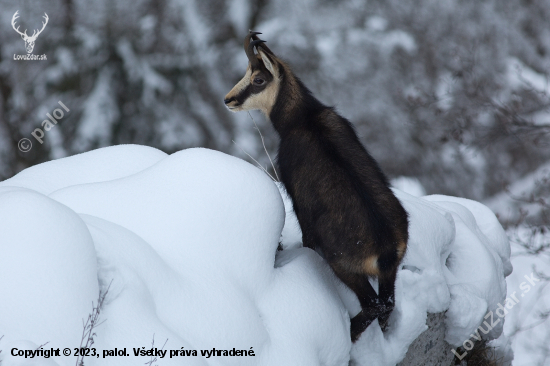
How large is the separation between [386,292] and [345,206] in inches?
22.0

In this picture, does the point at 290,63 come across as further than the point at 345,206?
Yes

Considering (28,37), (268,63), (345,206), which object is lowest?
(28,37)

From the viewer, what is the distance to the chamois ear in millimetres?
3570

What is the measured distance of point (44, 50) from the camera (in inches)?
399

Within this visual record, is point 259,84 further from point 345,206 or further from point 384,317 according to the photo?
point 384,317

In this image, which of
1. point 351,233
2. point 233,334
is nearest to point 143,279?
point 233,334

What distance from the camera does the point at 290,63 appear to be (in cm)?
996

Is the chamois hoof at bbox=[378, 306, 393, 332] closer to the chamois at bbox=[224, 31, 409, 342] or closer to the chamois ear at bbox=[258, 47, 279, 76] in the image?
the chamois at bbox=[224, 31, 409, 342]

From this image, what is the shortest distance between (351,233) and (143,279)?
3.89 feet

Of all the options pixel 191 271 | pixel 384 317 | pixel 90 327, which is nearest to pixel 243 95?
pixel 191 271

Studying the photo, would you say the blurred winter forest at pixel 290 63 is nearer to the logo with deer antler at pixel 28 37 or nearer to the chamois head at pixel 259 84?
the logo with deer antler at pixel 28 37

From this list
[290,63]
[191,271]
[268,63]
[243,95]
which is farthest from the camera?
[290,63]

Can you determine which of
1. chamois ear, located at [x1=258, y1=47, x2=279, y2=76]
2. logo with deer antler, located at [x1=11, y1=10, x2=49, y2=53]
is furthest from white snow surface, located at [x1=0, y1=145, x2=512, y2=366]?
logo with deer antler, located at [x1=11, y1=10, x2=49, y2=53]

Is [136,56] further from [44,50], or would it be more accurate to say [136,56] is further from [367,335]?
[367,335]
